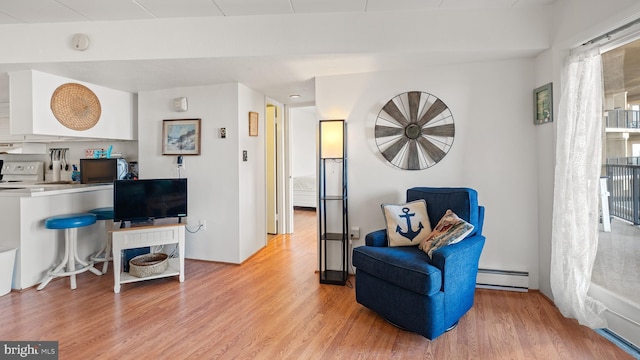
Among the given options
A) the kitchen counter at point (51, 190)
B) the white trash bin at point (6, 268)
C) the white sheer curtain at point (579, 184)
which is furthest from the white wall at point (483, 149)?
the white trash bin at point (6, 268)

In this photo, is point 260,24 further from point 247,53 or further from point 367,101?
point 367,101

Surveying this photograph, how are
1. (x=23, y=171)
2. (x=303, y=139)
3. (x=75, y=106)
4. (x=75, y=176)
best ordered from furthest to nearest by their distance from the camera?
(x=303, y=139) < (x=23, y=171) < (x=75, y=176) < (x=75, y=106)

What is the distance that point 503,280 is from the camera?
2920 mm

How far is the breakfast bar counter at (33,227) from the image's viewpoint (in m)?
2.97

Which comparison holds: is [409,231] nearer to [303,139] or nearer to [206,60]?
[206,60]

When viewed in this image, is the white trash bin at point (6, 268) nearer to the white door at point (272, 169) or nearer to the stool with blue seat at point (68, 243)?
the stool with blue seat at point (68, 243)

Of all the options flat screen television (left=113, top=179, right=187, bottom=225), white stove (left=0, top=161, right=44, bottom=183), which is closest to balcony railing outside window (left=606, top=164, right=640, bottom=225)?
flat screen television (left=113, top=179, right=187, bottom=225)

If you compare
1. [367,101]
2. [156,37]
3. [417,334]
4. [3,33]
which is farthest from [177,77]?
[417,334]

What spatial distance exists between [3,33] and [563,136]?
4963mm

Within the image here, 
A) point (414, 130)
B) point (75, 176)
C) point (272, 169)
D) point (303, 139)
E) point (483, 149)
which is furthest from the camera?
point (303, 139)

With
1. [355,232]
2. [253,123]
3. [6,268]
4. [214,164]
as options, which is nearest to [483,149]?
[355,232]

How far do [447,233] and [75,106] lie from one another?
13.2 feet

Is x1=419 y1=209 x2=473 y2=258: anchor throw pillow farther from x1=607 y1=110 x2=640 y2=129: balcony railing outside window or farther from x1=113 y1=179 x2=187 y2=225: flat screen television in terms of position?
x1=113 y1=179 x2=187 y2=225: flat screen television

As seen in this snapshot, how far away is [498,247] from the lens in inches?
117
